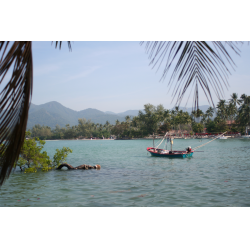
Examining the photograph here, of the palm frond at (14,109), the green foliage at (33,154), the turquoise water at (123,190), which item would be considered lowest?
the turquoise water at (123,190)

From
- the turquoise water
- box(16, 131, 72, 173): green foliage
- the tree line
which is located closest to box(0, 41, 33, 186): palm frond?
the turquoise water

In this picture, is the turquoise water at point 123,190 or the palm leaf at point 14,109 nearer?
the palm leaf at point 14,109

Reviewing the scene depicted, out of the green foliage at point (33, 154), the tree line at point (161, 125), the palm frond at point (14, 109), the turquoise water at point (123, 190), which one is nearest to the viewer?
the palm frond at point (14, 109)

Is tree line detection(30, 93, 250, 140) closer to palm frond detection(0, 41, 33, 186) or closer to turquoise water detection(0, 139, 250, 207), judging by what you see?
turquoise water detection(0, 139, 250, 207)

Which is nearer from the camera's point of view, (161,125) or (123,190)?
(123,190)

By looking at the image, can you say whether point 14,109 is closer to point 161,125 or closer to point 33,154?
point 33,154

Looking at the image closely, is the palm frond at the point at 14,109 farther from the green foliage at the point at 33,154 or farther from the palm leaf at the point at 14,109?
the green foliage at the point at 33,154

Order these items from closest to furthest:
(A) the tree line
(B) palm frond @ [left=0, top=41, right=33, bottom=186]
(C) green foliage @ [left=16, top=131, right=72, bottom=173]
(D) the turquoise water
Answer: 1. (B) palm frond @ [left=0, top=41, right=33, bottom=186]
2. (D) the turquoise water
3. (C) green foliage @ [left=16, top=131, right=72, bottom=173]
4. (A) the tree line

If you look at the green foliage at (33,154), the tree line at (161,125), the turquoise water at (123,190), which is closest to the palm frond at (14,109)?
the turquoise water at (123,190)

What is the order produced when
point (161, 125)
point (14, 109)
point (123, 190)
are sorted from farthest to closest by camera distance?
1. point (161, 125)
2. point (123, 190)
3. point (14, 109)

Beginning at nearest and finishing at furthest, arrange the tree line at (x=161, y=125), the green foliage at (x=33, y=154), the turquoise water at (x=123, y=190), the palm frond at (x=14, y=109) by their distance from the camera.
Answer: the palm frond at (x=14, y=109), the turquoise water at (x=123, y=190), the green foliage at (x=33, y=154), the tree line at (x=161, y=125)

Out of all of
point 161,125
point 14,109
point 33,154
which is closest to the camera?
point 14,109

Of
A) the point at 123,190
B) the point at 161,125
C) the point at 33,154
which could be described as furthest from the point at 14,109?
the point at 161,125
